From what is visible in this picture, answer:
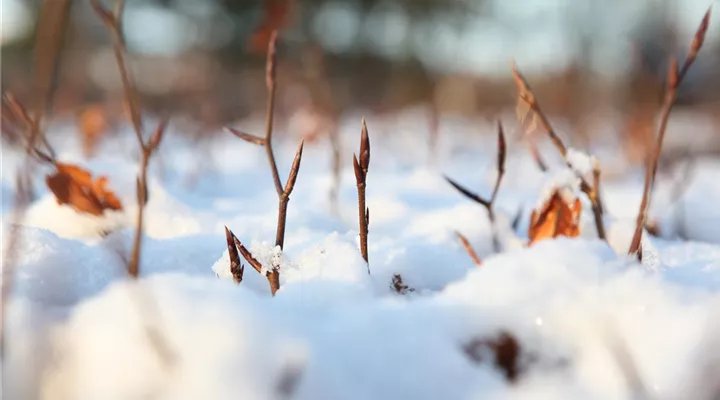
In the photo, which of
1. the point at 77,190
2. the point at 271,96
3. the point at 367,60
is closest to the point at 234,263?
the point at 271,96

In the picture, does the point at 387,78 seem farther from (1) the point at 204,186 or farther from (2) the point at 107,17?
(2) the point at 107,17

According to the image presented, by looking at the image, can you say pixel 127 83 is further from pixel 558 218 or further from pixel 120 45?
pixel 558 218

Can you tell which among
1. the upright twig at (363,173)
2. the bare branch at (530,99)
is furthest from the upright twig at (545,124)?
the upright twig at (363,173)

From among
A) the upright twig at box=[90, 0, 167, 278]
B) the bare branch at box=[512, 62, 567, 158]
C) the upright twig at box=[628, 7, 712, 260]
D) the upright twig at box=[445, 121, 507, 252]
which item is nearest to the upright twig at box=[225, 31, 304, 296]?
the upright twig at box=[90, 0, 167, 278]

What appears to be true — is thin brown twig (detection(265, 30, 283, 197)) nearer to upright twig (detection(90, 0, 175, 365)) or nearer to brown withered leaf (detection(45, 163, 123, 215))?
upright twig (detection(90, 0, 175, 365))

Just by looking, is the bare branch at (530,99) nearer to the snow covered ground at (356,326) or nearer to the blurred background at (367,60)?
the snow covered ground at (356,326)

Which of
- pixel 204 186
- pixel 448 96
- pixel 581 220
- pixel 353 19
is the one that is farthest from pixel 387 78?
pixel 581 220
